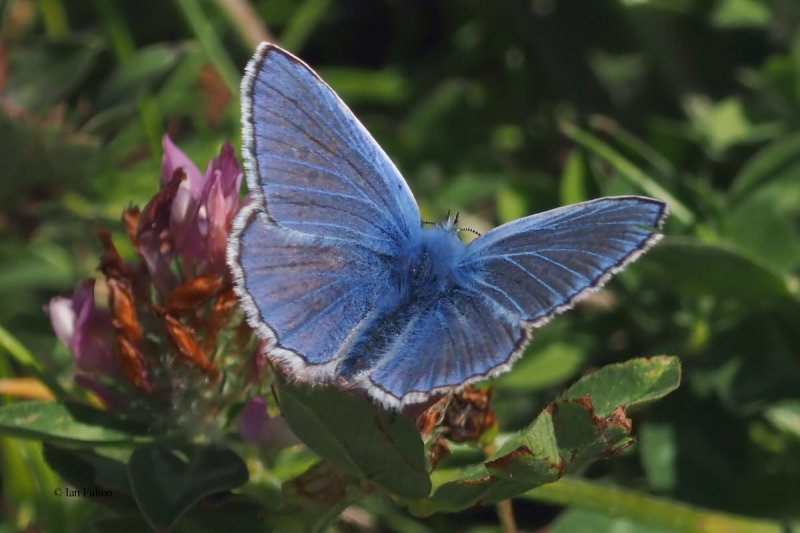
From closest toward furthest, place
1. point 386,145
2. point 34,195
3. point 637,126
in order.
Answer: point 34,195, point 386,145, point 637,126

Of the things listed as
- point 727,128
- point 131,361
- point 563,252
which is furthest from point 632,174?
point 131,361

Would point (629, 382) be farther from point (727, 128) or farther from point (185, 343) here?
point (727, 128)

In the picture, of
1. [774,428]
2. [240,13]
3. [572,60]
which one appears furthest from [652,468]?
[240,13]

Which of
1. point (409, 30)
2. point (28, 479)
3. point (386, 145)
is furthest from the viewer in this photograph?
point (409, 30)

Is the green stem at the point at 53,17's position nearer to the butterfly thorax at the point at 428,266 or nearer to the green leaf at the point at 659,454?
the butterfly thorax at the point at 428,266

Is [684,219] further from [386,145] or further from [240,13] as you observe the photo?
[240,13]

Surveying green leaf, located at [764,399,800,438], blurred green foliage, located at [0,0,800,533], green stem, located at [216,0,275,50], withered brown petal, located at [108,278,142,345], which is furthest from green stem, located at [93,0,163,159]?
green leaf, located at [764,399,800,438]

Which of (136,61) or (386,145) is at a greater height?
(136,61)
